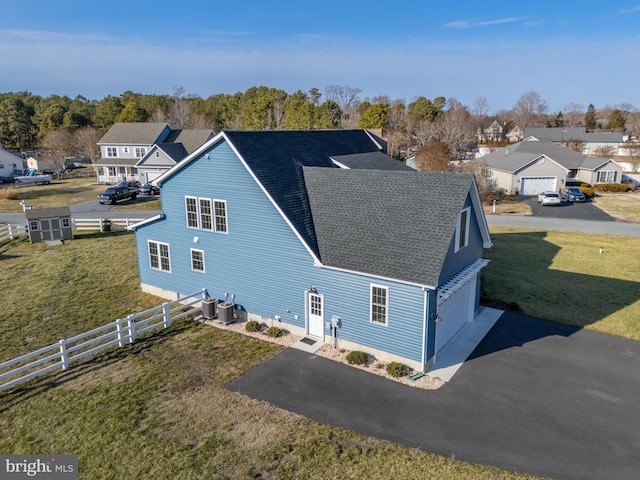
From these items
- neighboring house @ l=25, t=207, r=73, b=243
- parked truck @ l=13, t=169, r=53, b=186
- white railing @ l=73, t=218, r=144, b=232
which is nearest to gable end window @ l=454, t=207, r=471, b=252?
white railing @ l=73, t=218, r=144, b=232

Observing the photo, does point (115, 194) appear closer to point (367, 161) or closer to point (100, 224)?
point (100, 224)

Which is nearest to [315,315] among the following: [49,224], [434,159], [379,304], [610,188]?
[379,304]

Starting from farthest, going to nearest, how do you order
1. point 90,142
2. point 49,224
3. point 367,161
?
point 90,142, point 49,224, point 367,161

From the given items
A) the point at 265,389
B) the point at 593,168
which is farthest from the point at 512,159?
the point at 265,389

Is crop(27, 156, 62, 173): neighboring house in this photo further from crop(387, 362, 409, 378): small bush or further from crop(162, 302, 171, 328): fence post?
crop(387, 362, 409, 378): small bush

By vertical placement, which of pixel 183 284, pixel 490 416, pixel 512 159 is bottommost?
pixel 490 416

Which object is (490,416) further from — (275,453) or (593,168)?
(593,168)
